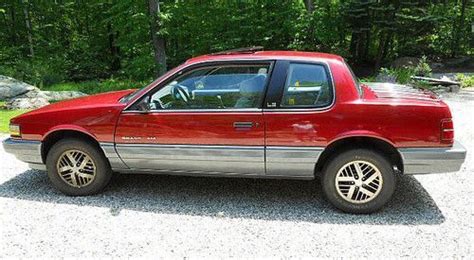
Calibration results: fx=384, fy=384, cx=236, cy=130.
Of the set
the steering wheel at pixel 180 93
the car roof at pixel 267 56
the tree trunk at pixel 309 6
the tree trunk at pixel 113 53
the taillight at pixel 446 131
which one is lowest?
the tree trunk at pixel 113 53

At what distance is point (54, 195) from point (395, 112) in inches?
157

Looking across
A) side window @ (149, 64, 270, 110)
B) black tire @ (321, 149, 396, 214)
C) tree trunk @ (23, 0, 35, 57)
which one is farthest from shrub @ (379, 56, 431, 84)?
tree trunk @ (23, 0, 35, 57)

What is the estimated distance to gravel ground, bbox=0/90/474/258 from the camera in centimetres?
339

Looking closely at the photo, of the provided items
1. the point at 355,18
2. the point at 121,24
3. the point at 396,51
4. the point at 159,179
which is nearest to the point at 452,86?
the point at 355,18

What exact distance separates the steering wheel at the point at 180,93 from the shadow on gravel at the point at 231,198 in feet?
3.91

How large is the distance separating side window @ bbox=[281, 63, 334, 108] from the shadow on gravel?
45.8 inches

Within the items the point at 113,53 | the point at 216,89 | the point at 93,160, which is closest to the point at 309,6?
the point at 113,53

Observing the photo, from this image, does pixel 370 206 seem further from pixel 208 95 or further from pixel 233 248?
pixel 208 95

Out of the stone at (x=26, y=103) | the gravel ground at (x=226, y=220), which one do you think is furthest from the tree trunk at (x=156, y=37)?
the gravel ground at (x=226, y=220)

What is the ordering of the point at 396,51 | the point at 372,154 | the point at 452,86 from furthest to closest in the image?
1. the point at 396,51
2. the point at 452,86
3. the point at 372,154

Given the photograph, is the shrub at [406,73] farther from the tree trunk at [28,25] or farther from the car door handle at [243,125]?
the tree trunk at [28,25]

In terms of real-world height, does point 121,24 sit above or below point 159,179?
above

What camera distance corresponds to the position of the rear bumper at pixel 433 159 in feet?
12.5

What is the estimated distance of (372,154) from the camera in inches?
155
